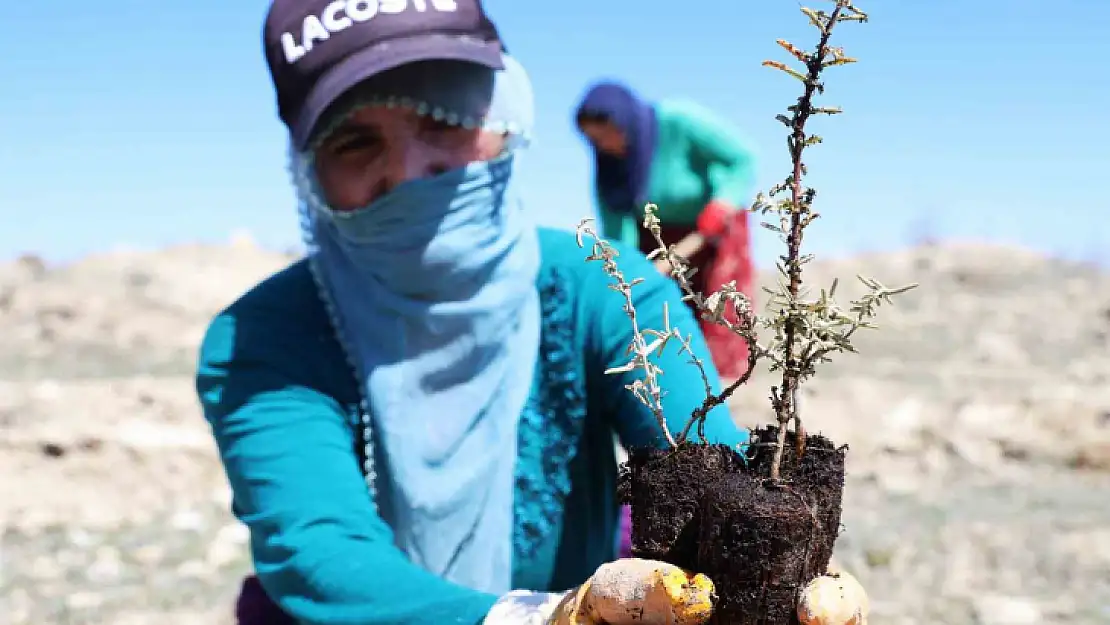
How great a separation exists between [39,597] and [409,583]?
3.15m

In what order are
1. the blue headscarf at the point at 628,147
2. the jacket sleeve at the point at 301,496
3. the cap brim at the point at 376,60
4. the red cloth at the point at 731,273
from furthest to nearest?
1. the blue headscarf at the point at 628,147
2. the red cloth at the point at 731,273
3. the cap brim at the point at 376,60
4. the jacket sleeve at the point at 301,496

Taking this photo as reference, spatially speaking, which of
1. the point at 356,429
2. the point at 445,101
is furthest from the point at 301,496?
the point at 445,101

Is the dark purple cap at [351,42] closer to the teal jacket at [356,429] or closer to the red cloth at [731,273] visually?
the teal jacket at [356,429]

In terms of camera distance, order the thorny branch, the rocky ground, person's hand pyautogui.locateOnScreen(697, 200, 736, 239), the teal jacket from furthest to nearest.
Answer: person's hand pyautogui.locateOnScreen(697, 200, 736, 239) < the rocky ground < the teal jacket < the thorny branch

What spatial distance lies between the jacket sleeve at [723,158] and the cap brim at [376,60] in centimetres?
434

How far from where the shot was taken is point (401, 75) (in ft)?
6.42

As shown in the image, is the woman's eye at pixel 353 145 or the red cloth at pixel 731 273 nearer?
the woman's eye at pixel 353 145

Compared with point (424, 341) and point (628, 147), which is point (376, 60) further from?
point (628, 147)

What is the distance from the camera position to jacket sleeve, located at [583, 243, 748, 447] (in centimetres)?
182

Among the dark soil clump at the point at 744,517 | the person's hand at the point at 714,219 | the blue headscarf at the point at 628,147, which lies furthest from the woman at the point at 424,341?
the blue headscarf at the point at 628,147

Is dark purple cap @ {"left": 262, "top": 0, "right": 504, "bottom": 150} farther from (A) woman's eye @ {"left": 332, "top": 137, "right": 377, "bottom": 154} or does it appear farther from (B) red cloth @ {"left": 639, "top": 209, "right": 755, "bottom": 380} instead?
(B) red cloth @ {"left": 639, "top": 209, "right": 755, "bottom": 380}

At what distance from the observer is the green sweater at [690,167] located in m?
6.23

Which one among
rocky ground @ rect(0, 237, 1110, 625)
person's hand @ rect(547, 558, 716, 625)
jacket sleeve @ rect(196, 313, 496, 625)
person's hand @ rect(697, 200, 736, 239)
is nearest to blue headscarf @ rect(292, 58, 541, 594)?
jacket sleeve @ rect(196, 313, 496, 625)

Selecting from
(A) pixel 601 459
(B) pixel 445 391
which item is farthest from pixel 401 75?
(A) pixel 601 459
